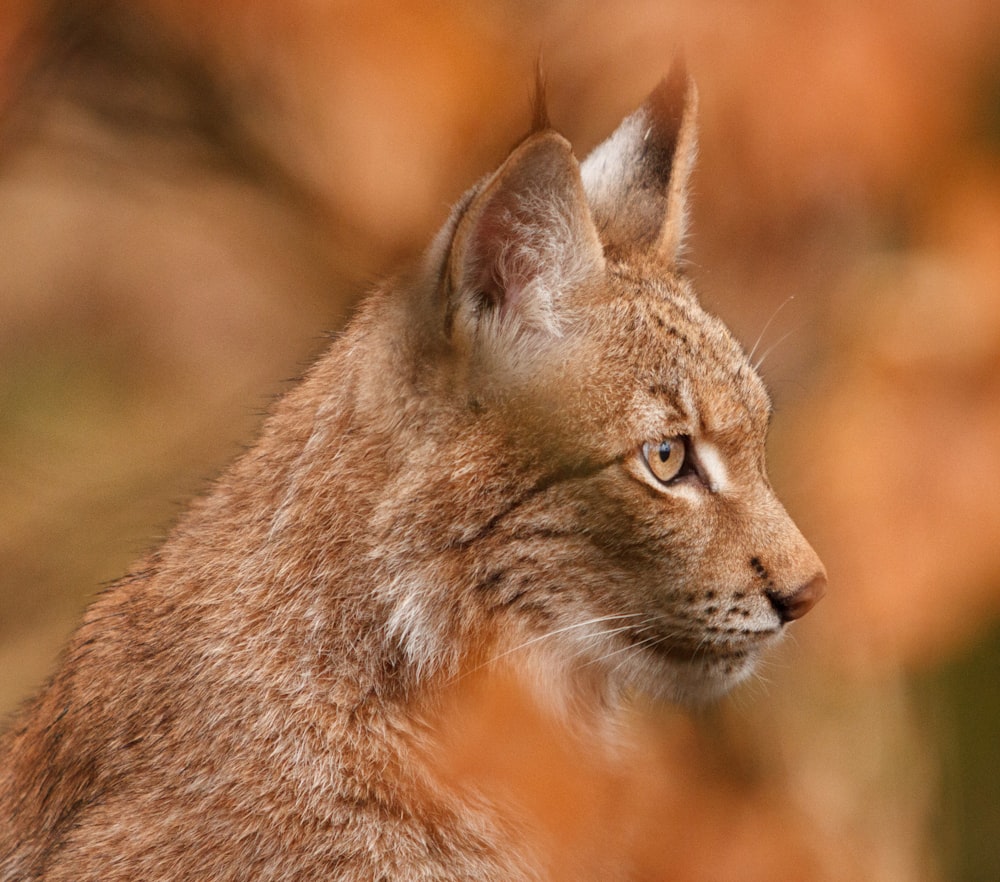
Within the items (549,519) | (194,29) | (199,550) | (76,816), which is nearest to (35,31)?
(194,29)

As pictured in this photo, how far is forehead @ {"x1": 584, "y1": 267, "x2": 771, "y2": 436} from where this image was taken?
2928 millimetres

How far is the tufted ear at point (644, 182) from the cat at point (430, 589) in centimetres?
30

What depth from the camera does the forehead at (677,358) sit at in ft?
9.61

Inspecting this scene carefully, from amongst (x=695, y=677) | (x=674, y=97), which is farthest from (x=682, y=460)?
(x=674, y=97)

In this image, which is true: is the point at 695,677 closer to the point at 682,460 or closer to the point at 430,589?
the point at 682,460

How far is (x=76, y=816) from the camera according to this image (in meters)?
2.86

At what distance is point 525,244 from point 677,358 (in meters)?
0.55

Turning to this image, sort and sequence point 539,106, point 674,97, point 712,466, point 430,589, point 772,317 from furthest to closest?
point 772,317, point 674,97, point 712,466, point 430,589, point 539,106

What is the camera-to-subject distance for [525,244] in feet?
8.86

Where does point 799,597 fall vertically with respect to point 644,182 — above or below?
below

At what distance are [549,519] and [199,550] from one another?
948mm

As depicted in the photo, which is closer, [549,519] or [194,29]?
[194,29]

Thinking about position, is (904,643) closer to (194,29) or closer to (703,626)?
(703,626)

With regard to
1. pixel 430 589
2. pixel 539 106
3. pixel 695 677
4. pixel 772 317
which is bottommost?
pixel 695 677
